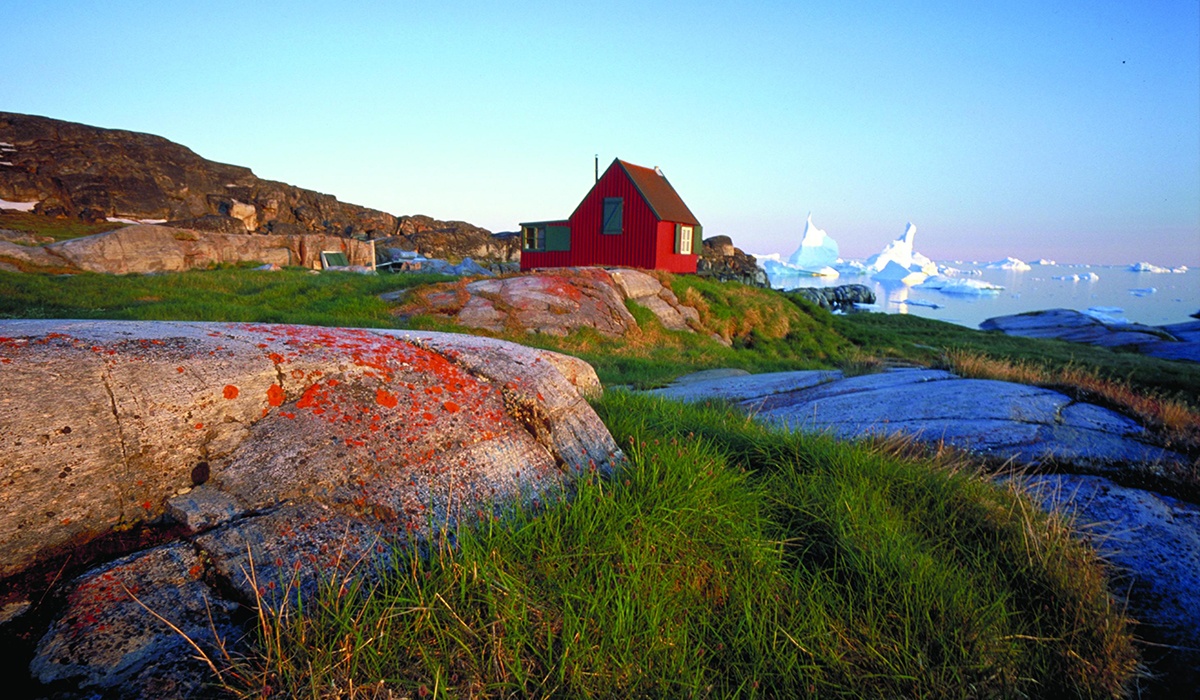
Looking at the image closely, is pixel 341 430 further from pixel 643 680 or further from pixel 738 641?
pixel 738 641

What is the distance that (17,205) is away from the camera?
1845 inches

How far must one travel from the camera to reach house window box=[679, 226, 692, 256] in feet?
116

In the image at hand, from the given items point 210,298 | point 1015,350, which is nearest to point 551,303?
point 210,298

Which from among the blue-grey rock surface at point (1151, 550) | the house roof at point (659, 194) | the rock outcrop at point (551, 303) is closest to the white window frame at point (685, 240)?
the house roof at point (659, 194)

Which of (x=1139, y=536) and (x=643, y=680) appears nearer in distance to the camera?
(x=643, y=680)

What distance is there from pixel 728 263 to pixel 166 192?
190ft

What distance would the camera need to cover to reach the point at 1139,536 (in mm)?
3957

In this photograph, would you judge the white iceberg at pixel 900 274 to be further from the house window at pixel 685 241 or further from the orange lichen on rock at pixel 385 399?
the orange lichen on rock at pixel 385 399

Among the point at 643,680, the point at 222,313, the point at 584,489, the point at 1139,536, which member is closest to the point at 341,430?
the point at 584,489

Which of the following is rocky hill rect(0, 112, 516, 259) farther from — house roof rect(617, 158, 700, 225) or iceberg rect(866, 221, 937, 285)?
iceberg rect(866, 221, 937, 285)

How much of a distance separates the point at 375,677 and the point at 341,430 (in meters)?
1.30

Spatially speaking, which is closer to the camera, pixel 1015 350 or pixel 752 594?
pixel 752 594

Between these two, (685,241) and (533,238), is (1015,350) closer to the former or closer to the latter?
(685,241)

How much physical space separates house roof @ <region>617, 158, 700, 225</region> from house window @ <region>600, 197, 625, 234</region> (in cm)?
150
